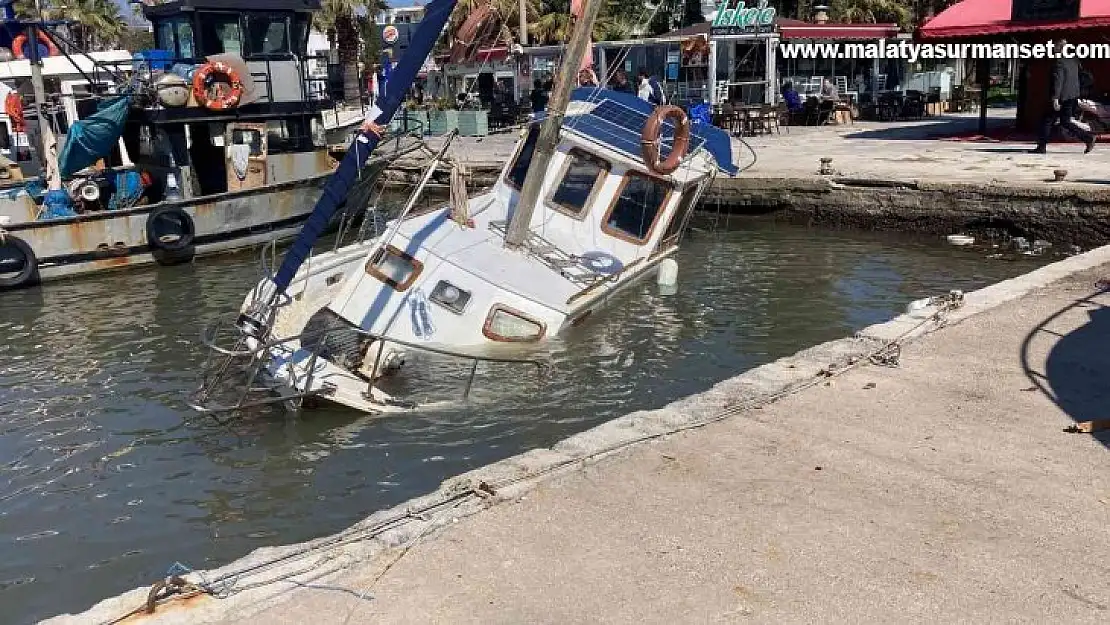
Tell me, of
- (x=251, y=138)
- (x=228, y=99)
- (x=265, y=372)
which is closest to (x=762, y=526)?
(x=265, y=372)

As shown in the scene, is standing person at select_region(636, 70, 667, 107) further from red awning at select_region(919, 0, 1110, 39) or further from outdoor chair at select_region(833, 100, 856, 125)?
outdoor chair at select_region(833, 100, 856, 125)

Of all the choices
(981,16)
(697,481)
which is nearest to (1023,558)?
(697,481)

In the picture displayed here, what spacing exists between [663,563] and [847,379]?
3248mm

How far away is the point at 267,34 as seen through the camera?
19828 millimetres

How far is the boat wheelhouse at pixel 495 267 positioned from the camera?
9297mm

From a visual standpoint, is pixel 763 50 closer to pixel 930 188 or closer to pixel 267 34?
pixel 930 188

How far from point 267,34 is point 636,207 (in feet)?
34.6

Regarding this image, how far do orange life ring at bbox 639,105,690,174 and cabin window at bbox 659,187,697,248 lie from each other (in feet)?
3.34

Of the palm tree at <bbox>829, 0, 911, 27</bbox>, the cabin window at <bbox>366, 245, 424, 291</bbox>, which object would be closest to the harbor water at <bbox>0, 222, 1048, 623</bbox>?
the cabin window at <bbox>366, 245, 424, 291</bbox>

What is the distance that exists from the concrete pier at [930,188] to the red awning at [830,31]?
269 inches

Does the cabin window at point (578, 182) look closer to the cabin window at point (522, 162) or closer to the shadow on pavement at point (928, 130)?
the cabin window at point (522, 162)

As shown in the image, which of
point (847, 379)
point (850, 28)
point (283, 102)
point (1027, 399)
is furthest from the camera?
point (850, 28)

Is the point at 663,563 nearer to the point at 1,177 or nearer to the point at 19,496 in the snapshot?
the point at 19,496

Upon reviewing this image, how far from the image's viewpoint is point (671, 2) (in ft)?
135
